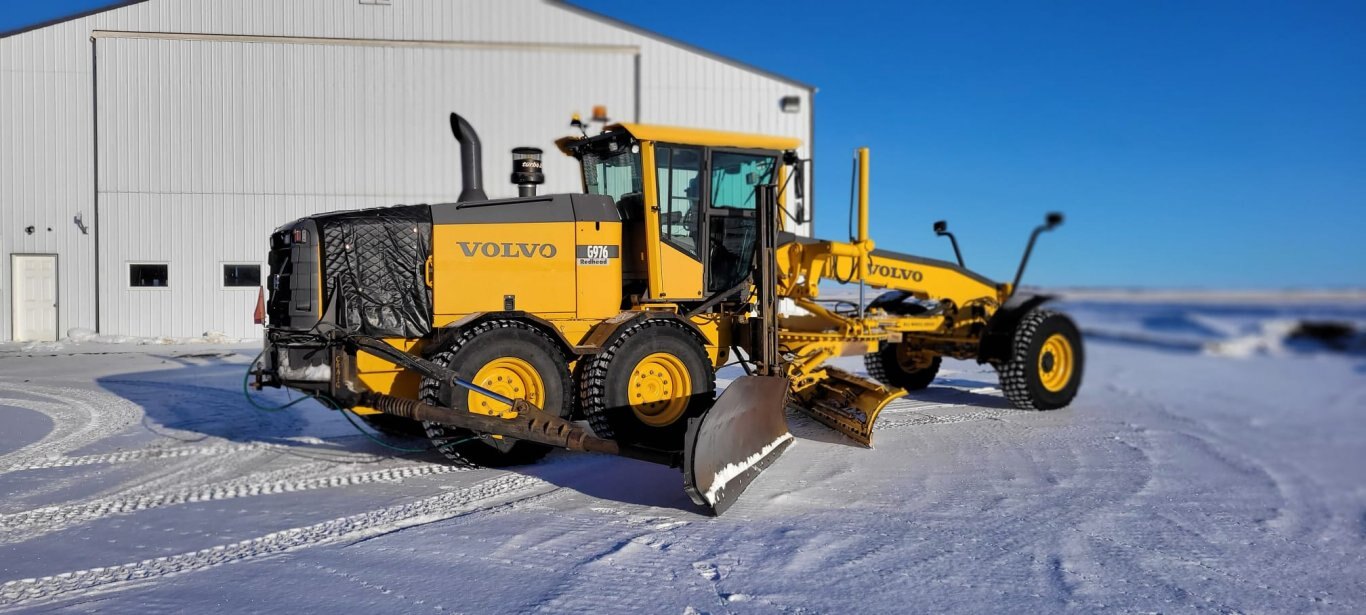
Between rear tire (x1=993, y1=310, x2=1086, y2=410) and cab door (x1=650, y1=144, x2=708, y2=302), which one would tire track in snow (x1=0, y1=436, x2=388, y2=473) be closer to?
cab door (x1=650, y1=144, x2=708, y2=302)

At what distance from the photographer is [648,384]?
6699 mm

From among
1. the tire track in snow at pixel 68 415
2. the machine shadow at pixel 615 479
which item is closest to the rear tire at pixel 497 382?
the machine shadow at pixel 615 479

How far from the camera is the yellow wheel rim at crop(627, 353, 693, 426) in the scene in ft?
21.8

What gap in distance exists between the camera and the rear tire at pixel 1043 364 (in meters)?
8.62

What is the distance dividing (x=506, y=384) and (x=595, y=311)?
Result: 1.05 m

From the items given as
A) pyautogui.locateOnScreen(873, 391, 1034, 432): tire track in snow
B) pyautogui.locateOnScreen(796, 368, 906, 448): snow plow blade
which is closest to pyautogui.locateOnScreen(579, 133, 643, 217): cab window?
pyautogui.locateOnScreen(796, 368, 906, 448): snow plow blade

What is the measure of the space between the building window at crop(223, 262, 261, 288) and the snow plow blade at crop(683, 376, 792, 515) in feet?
50.8

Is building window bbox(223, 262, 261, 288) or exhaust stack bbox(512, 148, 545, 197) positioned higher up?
exhaust stack bbox(512, 148, 545, 197)

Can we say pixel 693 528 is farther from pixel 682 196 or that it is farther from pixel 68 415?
pixel 68 415

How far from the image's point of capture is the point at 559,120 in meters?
18.7

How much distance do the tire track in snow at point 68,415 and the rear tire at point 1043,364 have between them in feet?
28.2

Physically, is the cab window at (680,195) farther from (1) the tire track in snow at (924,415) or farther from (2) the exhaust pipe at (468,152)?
(1) the tire track in snow at (924,415)

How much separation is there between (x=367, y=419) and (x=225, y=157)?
12946 mm

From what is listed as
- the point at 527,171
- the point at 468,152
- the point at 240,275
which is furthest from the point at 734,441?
the point at 240,275
